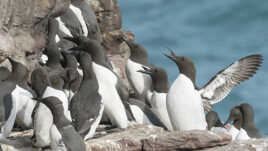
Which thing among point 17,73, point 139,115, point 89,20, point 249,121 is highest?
point 89,20

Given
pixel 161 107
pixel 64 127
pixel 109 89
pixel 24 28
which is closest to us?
pixel 64 127

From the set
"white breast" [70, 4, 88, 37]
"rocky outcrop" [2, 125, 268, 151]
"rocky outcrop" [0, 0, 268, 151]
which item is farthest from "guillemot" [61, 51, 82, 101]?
"white breast" [70, 4, 88, 37]

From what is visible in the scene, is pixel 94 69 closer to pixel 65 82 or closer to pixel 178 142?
pixel 65 82

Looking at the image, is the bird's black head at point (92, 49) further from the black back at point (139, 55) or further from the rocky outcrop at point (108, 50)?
the black back at point (139, 55)

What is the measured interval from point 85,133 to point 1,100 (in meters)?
1.19

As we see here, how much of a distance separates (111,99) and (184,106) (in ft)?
3.46

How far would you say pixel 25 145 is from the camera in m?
8.25

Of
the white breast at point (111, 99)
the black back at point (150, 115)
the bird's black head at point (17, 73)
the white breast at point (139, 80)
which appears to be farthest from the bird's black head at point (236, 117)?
the bird's black head at point (17, 73)

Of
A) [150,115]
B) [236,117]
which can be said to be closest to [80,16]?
[236,117]

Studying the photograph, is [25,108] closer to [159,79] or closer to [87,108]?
[87,108]

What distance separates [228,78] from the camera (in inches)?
443

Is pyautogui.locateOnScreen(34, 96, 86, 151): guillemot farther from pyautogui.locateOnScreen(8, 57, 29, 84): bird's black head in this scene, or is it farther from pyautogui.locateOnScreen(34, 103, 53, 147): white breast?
pyautogui.locateOnScreen(8, 57, 29, 84): bird's black head

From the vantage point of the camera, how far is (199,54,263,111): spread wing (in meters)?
11.1

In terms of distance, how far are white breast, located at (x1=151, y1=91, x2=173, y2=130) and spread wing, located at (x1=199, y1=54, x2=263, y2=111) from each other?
4.56 feet
